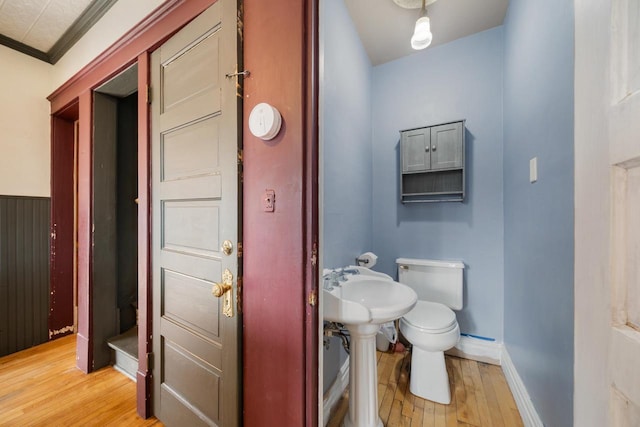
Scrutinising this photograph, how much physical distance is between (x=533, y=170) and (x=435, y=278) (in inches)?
43.3

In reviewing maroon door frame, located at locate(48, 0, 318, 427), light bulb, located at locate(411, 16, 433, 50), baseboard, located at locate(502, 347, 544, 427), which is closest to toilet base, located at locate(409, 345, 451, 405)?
baseboard, located at locate(502, 347, 544, 427)

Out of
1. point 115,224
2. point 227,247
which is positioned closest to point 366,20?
point 227,247

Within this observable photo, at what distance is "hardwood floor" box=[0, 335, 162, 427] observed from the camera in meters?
1.32

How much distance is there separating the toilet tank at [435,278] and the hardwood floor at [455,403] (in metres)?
0.49

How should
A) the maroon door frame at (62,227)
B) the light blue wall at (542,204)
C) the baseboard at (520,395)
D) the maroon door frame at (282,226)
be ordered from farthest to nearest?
the maroon door frame at (62,227) → the baseboard at (520,395) → the light blue wall at (542,204) → the maroon door frame at (282,226)

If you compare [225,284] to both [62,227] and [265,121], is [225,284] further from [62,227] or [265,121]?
[62,227]

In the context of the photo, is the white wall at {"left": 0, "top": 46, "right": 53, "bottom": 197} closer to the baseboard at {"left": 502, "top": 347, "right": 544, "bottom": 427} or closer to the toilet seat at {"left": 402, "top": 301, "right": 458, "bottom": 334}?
the toilet seat at {"left": 402, "top": 301, "right": 458, "bottom": 334}

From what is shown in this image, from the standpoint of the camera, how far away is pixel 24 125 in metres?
2.01

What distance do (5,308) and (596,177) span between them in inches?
137

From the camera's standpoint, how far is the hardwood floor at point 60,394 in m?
1.32

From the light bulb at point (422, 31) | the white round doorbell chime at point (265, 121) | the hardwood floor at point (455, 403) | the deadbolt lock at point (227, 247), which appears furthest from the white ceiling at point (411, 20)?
the hardwood floor at point (455, 403)

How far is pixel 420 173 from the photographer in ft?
7.02

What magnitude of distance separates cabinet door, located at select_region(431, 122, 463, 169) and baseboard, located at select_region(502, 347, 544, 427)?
1.51 meters

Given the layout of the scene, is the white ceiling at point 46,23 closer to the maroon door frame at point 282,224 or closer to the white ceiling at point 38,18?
the white ceiling at point 38,18
